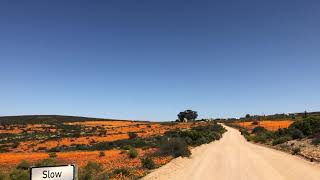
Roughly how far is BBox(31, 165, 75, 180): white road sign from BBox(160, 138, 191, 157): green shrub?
23.0m

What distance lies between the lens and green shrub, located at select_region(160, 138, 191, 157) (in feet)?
101

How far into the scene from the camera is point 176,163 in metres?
26.4

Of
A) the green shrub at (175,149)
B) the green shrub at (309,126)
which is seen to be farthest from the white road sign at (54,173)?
the green shrub at (309,126)

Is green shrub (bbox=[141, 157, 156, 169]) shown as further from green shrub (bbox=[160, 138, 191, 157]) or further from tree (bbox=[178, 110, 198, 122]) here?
tree (bbox=[178, 110, 198, 122])

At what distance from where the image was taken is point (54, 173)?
313 inches

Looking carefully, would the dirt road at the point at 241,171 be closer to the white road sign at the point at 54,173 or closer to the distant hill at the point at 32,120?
the white road sign at the point at 54,173

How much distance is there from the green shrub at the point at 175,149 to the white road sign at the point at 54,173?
23.0 m

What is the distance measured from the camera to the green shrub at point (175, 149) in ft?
101

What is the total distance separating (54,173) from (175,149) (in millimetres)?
24451

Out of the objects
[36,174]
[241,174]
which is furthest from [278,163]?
[36,174]

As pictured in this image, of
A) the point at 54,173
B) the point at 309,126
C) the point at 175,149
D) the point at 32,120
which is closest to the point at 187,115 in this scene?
the point at 32,120

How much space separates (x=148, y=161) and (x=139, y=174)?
332 centimetres

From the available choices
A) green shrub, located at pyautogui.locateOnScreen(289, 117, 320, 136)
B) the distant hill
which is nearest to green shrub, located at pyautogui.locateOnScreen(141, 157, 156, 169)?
green shrub, located at pyautogui.locateOnScreen(289, 117, 320, 136)

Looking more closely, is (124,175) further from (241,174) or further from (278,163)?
(278,163)
